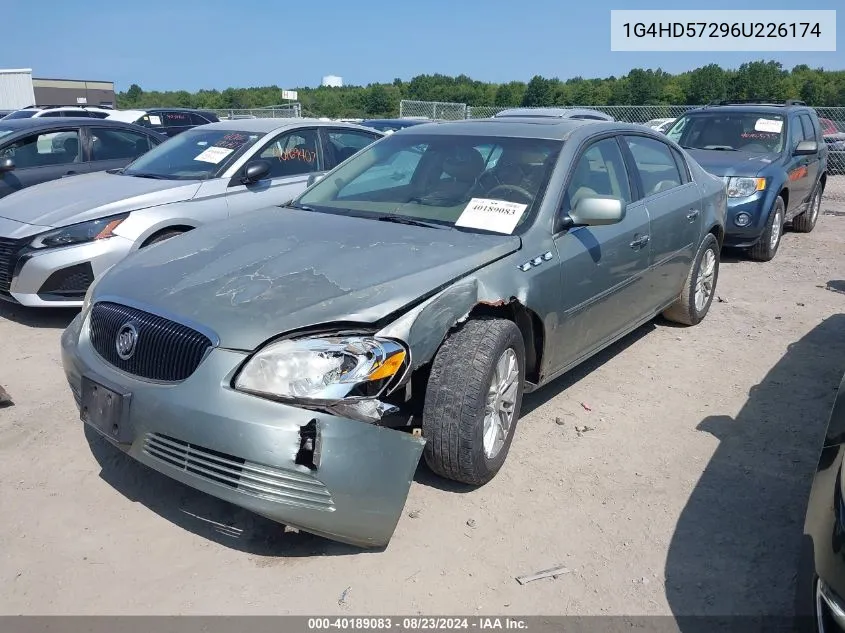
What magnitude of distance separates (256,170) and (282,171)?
25.3 inches

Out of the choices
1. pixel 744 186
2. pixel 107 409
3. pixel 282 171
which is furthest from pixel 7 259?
pixel 744 186

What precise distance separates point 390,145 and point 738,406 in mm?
2725

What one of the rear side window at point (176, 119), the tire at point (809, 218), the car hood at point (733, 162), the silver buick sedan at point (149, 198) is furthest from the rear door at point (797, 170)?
the rear side window at point (176, 119)

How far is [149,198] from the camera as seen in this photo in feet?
19.2

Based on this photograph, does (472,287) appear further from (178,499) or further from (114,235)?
(114,235)

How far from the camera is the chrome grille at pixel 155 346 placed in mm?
2822

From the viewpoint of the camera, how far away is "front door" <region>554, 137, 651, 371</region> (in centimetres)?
391

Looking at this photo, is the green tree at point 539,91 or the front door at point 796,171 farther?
the green tree at point 539,91

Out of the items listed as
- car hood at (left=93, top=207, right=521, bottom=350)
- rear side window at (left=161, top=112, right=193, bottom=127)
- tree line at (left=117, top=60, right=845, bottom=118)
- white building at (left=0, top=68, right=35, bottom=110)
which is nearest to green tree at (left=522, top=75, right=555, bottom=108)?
tree line at (left=117, top=60, right=845, bottom=118)

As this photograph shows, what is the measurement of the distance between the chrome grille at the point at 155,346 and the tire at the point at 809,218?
10045 millimetres

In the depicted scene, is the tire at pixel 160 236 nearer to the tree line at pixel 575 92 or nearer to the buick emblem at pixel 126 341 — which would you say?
the buick emblem at pixel 126 341

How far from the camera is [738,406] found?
4.51m

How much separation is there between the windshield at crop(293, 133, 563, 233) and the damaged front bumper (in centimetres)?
147

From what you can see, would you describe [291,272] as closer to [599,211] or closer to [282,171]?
[599,211]
